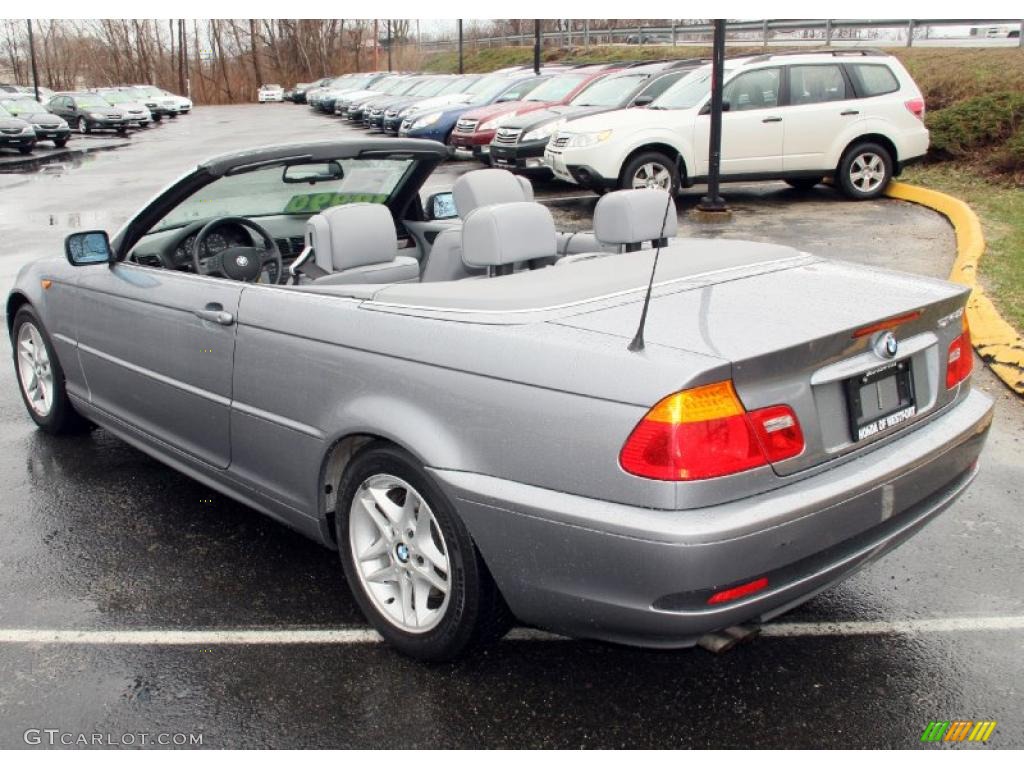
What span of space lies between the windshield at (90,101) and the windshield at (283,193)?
3943cm

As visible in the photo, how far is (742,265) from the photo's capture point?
357cm

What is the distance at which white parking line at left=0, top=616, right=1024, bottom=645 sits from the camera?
3.41 meters

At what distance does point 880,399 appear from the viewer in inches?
117

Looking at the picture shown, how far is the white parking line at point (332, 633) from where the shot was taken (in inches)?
134

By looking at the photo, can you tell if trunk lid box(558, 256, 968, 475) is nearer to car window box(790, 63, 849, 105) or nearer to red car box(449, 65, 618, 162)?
car window box(790, 63, 849, 105)

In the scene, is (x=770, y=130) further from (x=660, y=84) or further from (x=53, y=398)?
(x=53, y=398)

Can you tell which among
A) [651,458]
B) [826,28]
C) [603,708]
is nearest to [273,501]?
[603,708]

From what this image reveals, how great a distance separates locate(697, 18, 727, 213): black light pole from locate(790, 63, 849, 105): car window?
47.8 inches

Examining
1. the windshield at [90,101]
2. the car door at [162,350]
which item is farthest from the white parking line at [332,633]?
the windshield at [90,101]

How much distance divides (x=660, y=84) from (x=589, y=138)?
245 centimetres

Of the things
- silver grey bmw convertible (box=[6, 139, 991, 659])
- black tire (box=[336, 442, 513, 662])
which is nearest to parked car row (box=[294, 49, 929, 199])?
silver grey bmw convertible (box=[6, 139, 991, 659])

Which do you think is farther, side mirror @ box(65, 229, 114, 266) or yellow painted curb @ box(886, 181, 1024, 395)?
yellow painted curb @ box(886, 181, 1024, 395)

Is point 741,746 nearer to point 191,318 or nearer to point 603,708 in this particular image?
point 603,708

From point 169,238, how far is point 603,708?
2.90 metres
